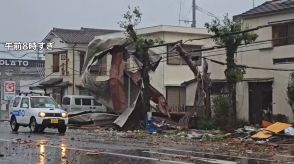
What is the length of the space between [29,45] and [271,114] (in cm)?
3226

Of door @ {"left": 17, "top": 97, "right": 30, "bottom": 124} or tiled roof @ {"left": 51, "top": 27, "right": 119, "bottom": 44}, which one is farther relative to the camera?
tiled roof @ {"left": 51, "top": 27, "right": 119, "bottom": 44}

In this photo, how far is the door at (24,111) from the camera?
2888 cm

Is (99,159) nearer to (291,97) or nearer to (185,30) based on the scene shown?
(291,97)

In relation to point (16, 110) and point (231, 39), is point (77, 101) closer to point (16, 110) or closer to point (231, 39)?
point (16, 110)

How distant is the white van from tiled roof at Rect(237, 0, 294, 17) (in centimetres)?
1560

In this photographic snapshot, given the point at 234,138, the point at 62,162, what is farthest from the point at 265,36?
the point at 62,162

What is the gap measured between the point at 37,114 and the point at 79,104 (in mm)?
16314

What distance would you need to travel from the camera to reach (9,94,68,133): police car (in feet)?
91.8

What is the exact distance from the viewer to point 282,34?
100.0 ft

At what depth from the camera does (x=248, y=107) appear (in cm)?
3241

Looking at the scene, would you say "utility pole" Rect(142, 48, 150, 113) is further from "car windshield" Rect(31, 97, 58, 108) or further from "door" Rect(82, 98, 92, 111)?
"door" Rect(82, 98, 92, 111)

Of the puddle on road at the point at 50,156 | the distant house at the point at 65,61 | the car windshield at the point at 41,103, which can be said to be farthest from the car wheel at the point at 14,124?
the distant house at the point at 65,61

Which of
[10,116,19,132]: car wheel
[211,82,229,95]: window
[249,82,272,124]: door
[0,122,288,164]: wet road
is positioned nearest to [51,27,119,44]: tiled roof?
[211,82,229,95]: window

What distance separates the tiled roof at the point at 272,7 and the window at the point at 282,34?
89cm
